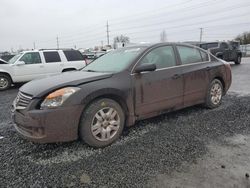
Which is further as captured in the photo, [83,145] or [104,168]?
[83,145]

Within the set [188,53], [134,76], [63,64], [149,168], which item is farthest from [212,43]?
[149,168]

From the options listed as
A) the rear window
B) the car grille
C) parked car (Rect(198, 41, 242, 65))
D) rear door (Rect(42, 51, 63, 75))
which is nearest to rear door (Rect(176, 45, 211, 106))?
the car grille

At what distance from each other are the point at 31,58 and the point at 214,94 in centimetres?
802

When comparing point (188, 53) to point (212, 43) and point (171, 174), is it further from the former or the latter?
point (212, 43)

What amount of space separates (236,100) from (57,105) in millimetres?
4773

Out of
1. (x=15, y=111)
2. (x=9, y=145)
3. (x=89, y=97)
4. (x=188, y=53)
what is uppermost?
(x=188, y=53)

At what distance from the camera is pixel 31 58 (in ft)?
33.4

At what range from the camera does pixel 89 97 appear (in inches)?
130

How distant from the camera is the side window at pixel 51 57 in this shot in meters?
10.3

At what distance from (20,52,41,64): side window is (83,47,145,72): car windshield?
249 inches

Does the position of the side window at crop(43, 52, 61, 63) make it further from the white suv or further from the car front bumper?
the car front bumper

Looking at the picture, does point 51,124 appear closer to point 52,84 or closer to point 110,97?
point 52,84

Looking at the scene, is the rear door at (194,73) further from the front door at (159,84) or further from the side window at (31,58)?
the side window at (31,58)

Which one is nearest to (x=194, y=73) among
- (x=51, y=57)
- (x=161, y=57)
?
(x=161, y=57)
